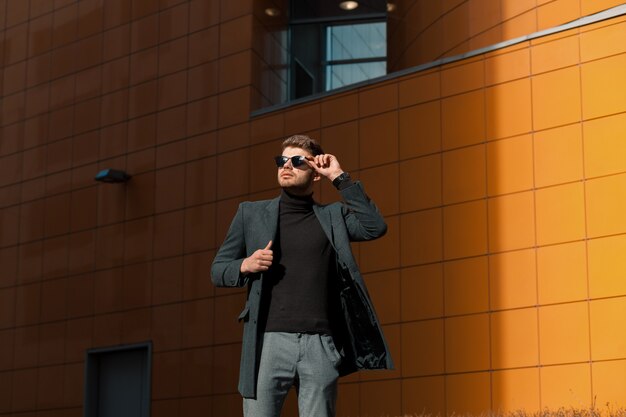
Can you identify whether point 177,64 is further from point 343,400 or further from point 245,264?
point 245,264

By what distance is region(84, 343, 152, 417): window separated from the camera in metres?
18.1

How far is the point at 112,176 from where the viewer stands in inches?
720

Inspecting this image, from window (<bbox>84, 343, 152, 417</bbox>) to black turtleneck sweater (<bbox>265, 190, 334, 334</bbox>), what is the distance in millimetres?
12706

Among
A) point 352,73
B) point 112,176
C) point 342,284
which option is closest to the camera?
point 342,284

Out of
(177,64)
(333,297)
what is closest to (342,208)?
(333,297)

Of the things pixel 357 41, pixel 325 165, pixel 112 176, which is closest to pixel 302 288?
pixel 325 165

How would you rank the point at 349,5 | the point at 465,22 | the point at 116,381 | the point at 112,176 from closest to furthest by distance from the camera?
the point at 465,22
the point at 112,176
the point at 116,381
the point at 349,5

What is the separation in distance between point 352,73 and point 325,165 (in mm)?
12731

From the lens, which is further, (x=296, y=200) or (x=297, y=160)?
(x=296, y=200)

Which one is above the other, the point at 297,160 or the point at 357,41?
the point at 357,41

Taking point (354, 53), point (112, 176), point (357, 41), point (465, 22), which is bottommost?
point (112, 176)

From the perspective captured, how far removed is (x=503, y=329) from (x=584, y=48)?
3.70m

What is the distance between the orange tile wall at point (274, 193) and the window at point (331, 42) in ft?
4.02

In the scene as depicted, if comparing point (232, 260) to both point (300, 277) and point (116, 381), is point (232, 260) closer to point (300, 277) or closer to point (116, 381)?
point (300, 277)
